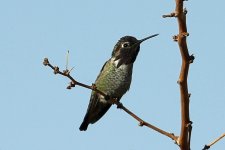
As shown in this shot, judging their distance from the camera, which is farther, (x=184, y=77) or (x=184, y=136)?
(x=184, y=136)

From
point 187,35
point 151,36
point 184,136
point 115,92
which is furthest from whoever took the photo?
point 115,92

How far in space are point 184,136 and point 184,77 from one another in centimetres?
47

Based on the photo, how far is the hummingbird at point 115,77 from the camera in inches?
358

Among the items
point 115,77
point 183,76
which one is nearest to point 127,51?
point 115,77

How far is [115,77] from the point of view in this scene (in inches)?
359

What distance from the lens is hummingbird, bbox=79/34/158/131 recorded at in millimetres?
9094

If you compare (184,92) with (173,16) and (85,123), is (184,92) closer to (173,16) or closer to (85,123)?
(173,16)

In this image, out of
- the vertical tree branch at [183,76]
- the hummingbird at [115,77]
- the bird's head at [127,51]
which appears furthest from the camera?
the bird's head at [127,51]

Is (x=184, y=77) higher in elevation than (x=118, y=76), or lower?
lower

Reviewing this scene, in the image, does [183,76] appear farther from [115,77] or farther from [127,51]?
[127,51]

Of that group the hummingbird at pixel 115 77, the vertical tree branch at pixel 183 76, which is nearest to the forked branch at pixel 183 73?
the vertical tree branch at pixel 183 76

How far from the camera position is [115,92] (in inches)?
357

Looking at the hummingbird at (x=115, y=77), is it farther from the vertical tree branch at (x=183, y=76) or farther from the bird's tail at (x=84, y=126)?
the vertical tree branch at (x=183, y=76)

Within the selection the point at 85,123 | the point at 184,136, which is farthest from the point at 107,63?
the point at 184,136
